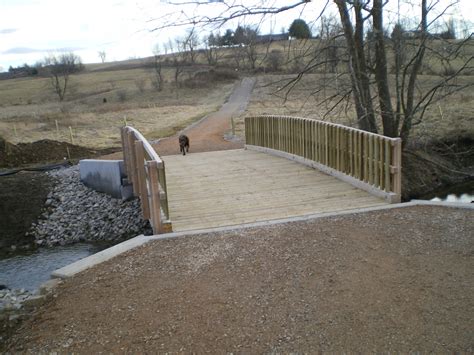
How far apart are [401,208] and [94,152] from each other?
1568 cm

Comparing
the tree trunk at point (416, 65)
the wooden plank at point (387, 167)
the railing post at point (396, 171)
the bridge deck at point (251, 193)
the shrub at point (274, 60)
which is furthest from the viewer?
the shrub at point (274, 60)

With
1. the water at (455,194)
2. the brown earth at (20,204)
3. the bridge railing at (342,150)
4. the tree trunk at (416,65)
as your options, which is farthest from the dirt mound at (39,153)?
the water at (455,194)

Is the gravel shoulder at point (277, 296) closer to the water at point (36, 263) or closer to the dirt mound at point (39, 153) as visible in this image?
the water at point (36, 263)

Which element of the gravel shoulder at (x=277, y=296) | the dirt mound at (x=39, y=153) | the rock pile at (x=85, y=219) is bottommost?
the rock pile at (x=85, y=219)

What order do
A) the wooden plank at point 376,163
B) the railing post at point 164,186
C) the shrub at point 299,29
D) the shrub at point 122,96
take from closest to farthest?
the railing post at point 164,186, the wooden plank at point 376,163, the shrub at point 299,29, the shrub at point 122,96

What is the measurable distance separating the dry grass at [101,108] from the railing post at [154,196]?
16306mm

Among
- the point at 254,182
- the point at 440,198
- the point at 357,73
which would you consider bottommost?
the point at 440,198

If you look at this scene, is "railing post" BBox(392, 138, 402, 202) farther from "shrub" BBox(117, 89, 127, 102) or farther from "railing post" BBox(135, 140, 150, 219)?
"shrub" BBox(117, 89, 127, 102)

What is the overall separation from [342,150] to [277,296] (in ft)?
18.0

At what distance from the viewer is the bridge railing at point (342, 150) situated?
821cm

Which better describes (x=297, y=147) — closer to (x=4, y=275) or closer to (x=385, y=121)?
(x=385, y=121)

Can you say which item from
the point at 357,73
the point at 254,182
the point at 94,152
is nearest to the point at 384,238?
the point at 254,182

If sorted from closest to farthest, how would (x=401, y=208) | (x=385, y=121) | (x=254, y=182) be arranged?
(x=401, y=208), (x=254, y=182), (x=385, y=121)

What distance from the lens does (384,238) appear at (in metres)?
6.43
